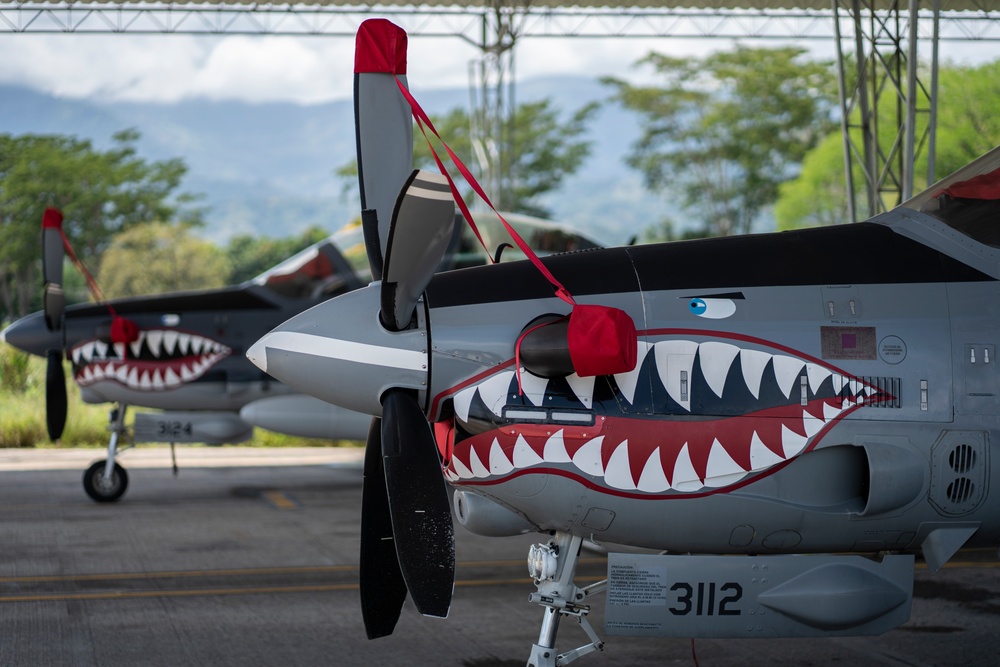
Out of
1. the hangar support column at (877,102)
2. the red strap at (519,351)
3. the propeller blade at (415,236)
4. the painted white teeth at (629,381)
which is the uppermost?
the hangar support column at (877,102)

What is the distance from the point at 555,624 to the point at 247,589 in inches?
132

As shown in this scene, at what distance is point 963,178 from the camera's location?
4609 mm

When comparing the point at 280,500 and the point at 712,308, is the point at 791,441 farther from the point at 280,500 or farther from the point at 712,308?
the point at 280,500

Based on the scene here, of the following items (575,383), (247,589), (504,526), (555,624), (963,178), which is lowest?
(247,589)

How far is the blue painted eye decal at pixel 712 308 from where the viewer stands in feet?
13.3

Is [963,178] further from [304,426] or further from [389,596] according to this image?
[304,426]

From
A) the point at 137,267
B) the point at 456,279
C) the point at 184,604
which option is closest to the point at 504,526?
the point at 456,279

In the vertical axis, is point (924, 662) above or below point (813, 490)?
below

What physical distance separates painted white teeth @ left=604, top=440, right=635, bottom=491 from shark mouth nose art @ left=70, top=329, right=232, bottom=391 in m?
6.87

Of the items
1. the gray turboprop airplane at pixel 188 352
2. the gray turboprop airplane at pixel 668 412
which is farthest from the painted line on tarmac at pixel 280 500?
the gray turboprop airplane at pixel 668 412

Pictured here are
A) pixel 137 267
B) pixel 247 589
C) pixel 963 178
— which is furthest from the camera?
pixel 137 267

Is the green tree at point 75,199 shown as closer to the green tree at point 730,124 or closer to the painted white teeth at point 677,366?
→ the green tree at point 730,124

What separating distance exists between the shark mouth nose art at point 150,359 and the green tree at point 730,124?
53805 millimetres

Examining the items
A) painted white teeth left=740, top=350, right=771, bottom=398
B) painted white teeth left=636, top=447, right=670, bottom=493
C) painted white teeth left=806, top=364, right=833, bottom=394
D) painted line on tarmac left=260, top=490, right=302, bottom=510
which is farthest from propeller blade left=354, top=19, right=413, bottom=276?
painted line on tarmac left=260, top=490, right=302, bottom=510
